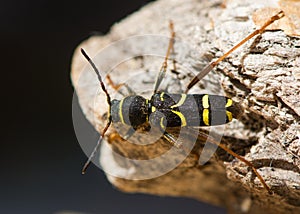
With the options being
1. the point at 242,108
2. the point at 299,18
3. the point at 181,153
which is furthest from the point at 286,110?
the point at 181,153

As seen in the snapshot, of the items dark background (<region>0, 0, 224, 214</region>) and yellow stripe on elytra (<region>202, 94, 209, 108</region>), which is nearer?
yellow stripe on elytra (<region>202, 94, 209, 108</region>)

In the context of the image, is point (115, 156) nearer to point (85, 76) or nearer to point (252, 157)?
point (85, 76)

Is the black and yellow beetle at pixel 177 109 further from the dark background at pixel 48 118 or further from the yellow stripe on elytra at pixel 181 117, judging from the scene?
the dark background at pixel 48 118

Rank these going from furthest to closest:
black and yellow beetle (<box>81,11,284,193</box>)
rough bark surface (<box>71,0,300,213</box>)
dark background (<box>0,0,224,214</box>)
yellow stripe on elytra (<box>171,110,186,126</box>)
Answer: dark background (<box>0,0,224,214</box>) < yellow stripe on elytra (<box>171,110,186,126</box>) < black and yellow beetle (<box>81,11,284,193</box>) < rough bark surface (<box>71,0,300,213</box>)

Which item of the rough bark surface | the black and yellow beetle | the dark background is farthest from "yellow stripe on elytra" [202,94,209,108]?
the dark background

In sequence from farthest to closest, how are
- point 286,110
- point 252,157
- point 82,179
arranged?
1. point 82,179
2. point 252,157
3. point 286,110

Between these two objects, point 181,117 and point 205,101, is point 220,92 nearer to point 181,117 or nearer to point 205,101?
point 205,101

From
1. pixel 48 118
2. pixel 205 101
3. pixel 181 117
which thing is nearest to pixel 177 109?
pixel 181 117

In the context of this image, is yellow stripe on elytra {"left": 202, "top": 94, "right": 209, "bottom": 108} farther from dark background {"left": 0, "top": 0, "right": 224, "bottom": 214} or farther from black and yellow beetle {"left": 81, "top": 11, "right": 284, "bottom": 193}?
dark background {"left": 0, "top": 0, "right": 224, "bottom": 214}
